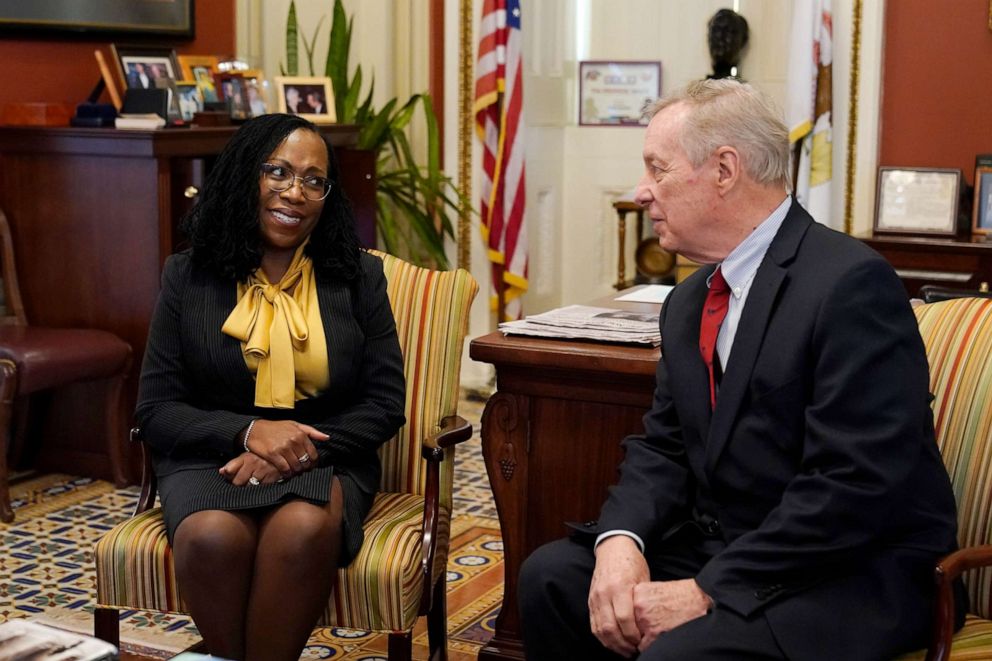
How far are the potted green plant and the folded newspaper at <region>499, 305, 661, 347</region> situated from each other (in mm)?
3037

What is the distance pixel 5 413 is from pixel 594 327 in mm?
2327

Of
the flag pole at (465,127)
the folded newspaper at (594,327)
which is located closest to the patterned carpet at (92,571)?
the folded newspaper at (594,327)

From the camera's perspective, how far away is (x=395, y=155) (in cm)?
636

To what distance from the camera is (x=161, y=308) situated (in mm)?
2783

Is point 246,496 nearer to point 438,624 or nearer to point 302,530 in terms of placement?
point 302,530

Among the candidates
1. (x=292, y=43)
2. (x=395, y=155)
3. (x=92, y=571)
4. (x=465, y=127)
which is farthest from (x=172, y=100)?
(x=92, y=571)

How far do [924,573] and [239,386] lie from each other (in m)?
1.40

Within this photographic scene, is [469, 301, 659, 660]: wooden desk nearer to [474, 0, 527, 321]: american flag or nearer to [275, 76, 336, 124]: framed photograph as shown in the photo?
[275, 76, 336, 124]: framed photograph

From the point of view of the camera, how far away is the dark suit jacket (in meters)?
2.02

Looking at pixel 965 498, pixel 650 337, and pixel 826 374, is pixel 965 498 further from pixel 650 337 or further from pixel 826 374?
pixel 650 337

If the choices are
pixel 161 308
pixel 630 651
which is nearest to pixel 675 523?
pixel 630 651

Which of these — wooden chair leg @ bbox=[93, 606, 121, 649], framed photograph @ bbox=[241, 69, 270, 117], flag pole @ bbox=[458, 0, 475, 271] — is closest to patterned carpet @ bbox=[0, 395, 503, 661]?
wooden chair leg @ bbox=[93, 606, 121, 649]

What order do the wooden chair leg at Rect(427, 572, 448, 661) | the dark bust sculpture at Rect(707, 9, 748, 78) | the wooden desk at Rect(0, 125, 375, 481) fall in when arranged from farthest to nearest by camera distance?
the dark bust sculpture at Rect(707, 9, 748, 78), the wooden desk at Rect(0, 125, 375, 481), the wooden chair leg at Rect(427, 572, 448, 661)

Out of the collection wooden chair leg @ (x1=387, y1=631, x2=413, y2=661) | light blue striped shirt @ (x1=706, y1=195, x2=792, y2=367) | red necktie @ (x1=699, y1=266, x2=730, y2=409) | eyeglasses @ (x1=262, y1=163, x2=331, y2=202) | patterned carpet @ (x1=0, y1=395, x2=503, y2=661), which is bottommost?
patterned carpet @ (x1=0, y1=395, x2=503, y2=661)
